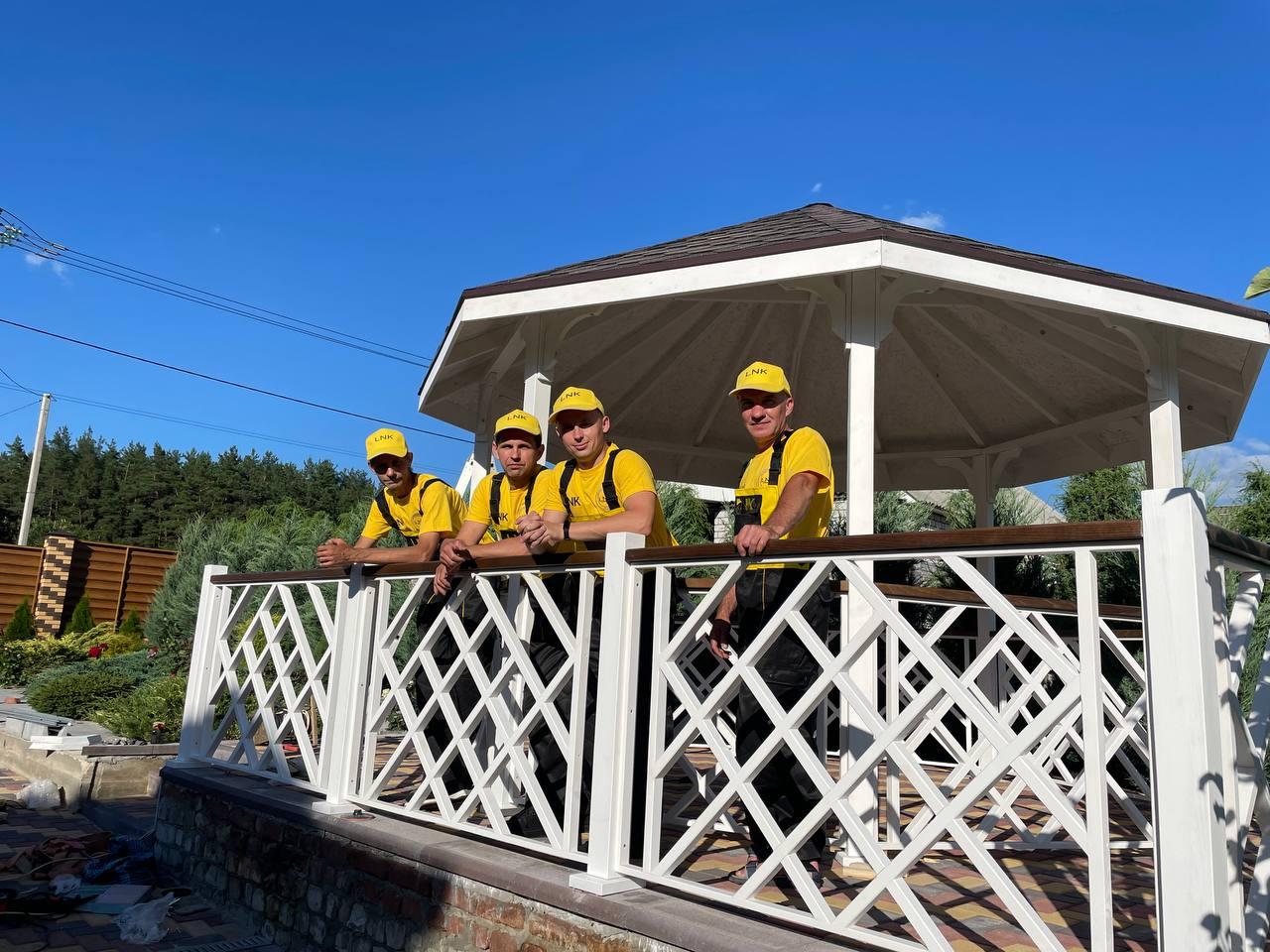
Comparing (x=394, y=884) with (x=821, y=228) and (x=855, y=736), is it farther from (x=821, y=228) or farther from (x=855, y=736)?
(x=821, y=228)

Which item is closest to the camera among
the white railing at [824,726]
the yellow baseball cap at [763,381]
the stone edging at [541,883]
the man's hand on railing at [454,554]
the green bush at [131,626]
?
the white railing at [824,726]

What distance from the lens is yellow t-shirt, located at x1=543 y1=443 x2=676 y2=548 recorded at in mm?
3766

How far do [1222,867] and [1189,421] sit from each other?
243 inches

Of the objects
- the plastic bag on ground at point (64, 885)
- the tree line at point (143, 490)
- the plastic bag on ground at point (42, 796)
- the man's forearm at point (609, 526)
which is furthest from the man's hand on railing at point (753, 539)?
the tree line at point (143, 490)

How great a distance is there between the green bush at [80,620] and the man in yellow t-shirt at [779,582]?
1941cm

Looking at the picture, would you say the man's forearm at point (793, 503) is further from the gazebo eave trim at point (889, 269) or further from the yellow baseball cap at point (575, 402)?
the gazebo eave trim at point (889, 269)

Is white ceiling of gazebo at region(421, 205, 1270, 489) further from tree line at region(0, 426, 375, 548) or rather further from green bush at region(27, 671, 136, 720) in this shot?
tree line at region(0, 426, 375, 548)

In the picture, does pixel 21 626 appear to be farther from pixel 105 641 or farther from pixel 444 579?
pixel 444 579

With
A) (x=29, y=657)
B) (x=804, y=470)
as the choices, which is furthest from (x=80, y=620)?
(x=804, y=470)

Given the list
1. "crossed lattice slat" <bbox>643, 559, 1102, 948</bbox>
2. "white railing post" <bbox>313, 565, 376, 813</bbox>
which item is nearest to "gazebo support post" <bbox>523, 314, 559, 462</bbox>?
"white railing post" <bbox>313, 565, 376, 813</bbox>

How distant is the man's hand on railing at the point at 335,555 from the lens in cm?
448

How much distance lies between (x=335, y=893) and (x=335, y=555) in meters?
1.58

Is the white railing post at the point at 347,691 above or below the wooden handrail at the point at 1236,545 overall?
below

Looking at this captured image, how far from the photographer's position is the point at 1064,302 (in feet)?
14.8
